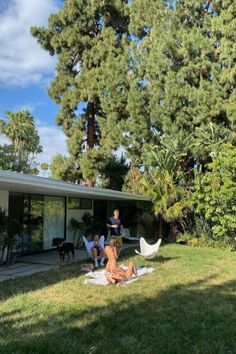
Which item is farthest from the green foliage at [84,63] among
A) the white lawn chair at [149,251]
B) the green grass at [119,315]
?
the green grass at [119,315]

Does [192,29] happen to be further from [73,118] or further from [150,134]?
[73,118]

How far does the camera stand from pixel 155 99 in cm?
1972

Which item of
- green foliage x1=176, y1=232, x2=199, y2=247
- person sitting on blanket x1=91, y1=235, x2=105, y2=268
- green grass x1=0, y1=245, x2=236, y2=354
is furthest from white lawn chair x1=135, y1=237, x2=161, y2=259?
green foliage x1=176, y1=232, x2=199, y2=247

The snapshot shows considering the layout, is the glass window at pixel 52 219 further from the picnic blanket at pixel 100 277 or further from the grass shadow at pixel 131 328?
the grass shadow at pixel 131 328

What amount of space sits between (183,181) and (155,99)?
13.4 feet

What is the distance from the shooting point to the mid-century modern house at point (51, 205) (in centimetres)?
1173

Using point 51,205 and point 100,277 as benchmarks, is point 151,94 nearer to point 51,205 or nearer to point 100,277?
point 51,205

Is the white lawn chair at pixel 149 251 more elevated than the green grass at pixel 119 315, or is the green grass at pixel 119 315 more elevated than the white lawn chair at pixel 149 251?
the white lawn chair at pixel 149 251

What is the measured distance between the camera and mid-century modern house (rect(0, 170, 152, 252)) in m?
11.7

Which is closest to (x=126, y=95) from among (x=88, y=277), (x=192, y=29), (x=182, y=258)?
(x=192, y=29)

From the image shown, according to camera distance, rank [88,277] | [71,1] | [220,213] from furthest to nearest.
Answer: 1. [71,1]
2. [220,213]
3. [88,277]

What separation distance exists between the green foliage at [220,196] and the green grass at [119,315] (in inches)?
247

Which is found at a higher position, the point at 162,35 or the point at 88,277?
the point at 162,35

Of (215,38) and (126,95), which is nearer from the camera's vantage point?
(215,38)
